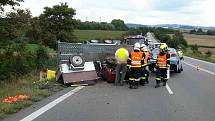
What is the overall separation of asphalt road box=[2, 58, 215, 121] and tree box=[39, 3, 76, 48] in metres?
45.6

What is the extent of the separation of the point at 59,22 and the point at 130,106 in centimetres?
5220

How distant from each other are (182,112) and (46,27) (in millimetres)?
52090

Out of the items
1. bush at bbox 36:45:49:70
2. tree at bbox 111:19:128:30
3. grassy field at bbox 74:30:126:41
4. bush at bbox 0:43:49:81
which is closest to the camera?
bush at bbox 0:43:49:81

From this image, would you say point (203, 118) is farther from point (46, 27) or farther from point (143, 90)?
point (46, 27)

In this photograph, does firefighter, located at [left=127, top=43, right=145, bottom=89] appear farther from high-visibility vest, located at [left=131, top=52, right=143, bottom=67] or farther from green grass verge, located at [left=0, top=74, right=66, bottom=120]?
green grass verge, located at [left=0, top=74, right=66, bottom=120]

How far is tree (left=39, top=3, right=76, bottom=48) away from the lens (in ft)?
197

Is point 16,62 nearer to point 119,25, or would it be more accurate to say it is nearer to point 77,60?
point 77,60

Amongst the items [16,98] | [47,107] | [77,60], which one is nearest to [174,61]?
[77,60]

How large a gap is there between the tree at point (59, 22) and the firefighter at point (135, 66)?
4350 centimetres

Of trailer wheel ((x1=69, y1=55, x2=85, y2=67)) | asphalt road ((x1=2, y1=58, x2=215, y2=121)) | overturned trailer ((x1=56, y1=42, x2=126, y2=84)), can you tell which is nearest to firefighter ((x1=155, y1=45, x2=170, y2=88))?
asphalt road ((x1=2, y1=58, x2=215, y2=121))

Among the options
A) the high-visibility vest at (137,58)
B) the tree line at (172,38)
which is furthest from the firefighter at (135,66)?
the tree line at (172,38)

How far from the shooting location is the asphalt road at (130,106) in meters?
8.92

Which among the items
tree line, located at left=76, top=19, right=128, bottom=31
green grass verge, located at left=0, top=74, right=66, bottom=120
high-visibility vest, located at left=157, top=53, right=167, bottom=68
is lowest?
tree line, located at left=76, top=19, right=128, bottom=31

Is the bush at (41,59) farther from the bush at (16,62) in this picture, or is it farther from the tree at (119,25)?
the tree at (119,25)
